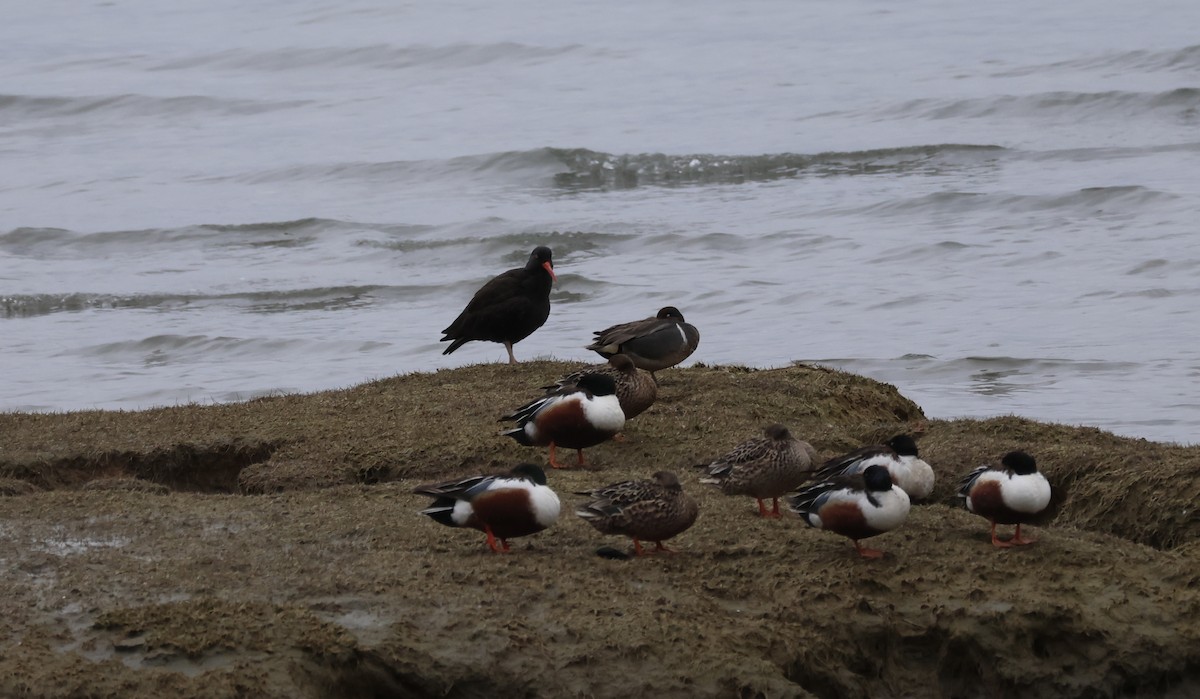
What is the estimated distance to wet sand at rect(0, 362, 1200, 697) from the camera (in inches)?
238

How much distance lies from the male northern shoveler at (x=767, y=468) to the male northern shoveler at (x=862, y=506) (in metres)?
0.52

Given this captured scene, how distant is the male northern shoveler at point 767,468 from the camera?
7555 millimetres

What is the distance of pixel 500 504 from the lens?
690 cm

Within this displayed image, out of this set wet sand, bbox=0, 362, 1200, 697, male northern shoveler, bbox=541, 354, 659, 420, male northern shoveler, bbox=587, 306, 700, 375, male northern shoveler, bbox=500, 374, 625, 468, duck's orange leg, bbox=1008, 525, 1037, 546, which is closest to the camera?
wet sand, bbox=0, 362, 1200, 697

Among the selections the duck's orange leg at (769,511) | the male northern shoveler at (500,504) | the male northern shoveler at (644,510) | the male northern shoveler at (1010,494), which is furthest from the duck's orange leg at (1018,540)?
the male northern shoveler at (500,504)

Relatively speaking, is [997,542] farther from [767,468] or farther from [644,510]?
[644,510]

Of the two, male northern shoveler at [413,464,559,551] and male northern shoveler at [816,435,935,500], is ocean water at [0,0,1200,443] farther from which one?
male northern shoveler at [413,464,559,551]

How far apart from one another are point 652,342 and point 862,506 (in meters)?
3.55

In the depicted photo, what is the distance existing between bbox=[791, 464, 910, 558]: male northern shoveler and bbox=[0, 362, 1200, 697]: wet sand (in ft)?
0.59

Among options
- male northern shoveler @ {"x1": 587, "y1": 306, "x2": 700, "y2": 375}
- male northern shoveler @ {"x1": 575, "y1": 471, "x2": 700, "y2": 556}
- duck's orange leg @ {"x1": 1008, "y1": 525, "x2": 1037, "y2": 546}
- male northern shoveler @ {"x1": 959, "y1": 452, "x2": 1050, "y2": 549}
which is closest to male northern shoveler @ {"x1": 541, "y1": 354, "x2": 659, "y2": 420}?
male northern shoveler @ {"x1": 587, "y1": 306, "x2": 700, "y2": 375}

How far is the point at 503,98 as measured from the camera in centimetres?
3741

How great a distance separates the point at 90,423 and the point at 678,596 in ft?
17.4

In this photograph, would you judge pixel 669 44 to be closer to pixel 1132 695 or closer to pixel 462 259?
pixel 462 259

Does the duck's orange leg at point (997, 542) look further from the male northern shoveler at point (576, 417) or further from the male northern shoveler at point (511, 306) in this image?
the male northern shoveler at point (511, 306)
